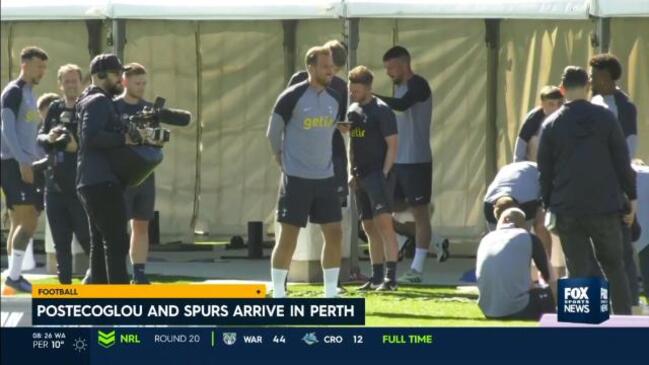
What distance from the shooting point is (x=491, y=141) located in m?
17.2

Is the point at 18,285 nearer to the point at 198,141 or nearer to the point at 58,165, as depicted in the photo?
the point at 58,165

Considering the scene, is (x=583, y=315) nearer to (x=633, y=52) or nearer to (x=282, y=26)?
(x=633, y=52)

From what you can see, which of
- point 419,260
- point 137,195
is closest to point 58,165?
point 137,195

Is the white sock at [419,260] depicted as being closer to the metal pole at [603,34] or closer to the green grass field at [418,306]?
the green grass field at [418,306]

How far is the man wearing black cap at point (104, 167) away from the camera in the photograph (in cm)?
1147

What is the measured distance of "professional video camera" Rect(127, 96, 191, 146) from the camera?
38.2 feet

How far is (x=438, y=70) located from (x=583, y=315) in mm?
7972

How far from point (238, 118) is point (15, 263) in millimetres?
4634

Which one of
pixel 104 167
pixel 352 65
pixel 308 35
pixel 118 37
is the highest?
pixel 308 35

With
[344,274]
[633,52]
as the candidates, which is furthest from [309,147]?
[633,52]

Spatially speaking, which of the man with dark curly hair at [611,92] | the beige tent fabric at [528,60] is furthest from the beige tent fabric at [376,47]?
the man with dark curly hair at [611,92]

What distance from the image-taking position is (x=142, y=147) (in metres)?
11.9

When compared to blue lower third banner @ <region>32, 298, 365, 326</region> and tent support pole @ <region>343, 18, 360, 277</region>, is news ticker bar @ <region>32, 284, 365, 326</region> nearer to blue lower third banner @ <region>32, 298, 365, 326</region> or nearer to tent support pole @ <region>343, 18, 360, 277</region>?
blue lower third banner @ <region>32, 298, 365, 326</region>

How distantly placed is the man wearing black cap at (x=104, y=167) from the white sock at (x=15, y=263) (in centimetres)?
249
